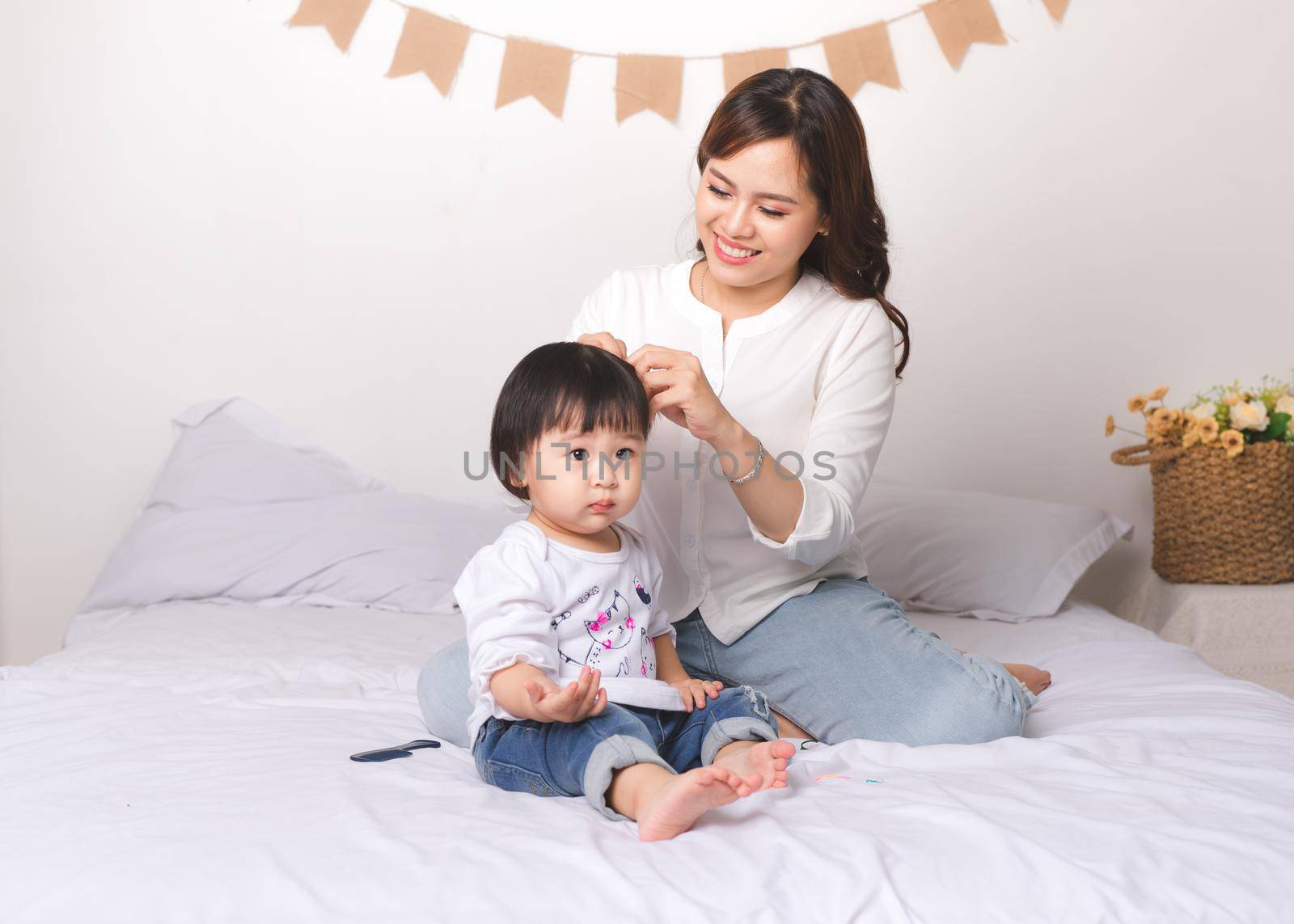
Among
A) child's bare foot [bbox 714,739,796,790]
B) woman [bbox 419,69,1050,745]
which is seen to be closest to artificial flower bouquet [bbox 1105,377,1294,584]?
woman [bbox 419,69,1050,745]

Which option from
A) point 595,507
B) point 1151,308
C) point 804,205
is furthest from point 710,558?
point 1151,308

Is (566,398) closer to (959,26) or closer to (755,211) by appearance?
(755,211)

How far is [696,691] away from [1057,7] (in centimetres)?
205

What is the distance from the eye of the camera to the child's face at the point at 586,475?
125 centimetres

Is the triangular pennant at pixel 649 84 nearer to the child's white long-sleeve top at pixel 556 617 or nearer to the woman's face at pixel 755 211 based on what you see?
the woman's face at pixel 755 211

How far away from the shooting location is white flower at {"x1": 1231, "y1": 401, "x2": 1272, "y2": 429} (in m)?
2.37

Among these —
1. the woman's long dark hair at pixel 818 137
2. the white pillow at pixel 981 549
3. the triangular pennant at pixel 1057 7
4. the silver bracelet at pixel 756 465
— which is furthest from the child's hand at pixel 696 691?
the triangular pennant at pixel 1057 7

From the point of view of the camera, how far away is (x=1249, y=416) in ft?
7.76

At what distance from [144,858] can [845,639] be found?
0.88 metres

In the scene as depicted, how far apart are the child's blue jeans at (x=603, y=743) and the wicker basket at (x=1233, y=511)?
1.52 meters

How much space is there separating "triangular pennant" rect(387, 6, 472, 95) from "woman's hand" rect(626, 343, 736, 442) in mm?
1575

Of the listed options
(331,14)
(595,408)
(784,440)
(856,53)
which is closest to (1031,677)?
(784,440)

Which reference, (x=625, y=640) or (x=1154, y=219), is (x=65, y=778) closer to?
(x=625, y=640)

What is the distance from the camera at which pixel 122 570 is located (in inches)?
87.6
